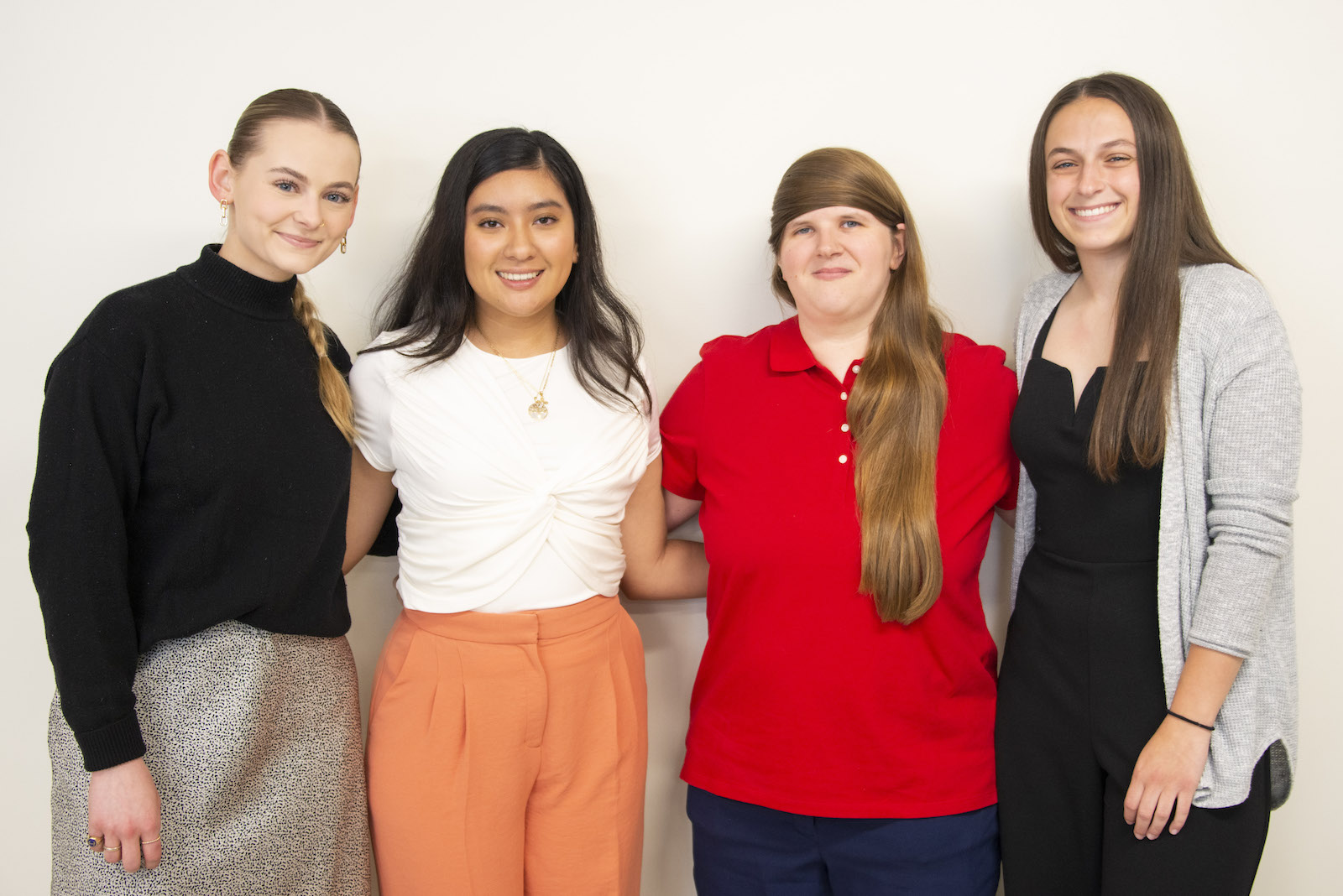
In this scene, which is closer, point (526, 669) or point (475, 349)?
point (526, 669)

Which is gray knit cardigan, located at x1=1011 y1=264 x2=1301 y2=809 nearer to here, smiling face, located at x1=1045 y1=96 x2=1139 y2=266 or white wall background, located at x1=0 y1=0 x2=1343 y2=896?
smiling face, located at x1=1045 y1=96 x2=1139 y2=266

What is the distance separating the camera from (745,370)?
183cm

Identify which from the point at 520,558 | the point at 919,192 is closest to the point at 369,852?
the point at 520,558

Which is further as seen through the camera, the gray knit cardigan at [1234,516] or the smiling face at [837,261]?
the smiling face at [837,261]

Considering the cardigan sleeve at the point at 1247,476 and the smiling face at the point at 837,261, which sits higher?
the smiling face at the point at 837,261

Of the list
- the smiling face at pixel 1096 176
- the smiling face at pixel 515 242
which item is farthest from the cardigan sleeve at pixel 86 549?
the smiling face at pixel 1096 176

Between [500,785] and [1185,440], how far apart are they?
1281 mm

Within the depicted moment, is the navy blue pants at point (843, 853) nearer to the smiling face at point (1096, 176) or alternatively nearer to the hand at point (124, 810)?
the hand at point (124, 810)

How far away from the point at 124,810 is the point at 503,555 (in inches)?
26.2

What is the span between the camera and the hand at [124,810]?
1.31 m

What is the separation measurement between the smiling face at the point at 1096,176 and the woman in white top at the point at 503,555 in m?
0.86

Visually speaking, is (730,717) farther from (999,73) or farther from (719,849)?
(999,73)

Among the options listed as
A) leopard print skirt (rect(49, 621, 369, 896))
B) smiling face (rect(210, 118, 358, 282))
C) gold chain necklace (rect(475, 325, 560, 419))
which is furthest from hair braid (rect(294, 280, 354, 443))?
leopard print skirt (rect(49, 621, 369, 896))

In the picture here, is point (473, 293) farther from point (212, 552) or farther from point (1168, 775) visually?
point (1168, 775)
